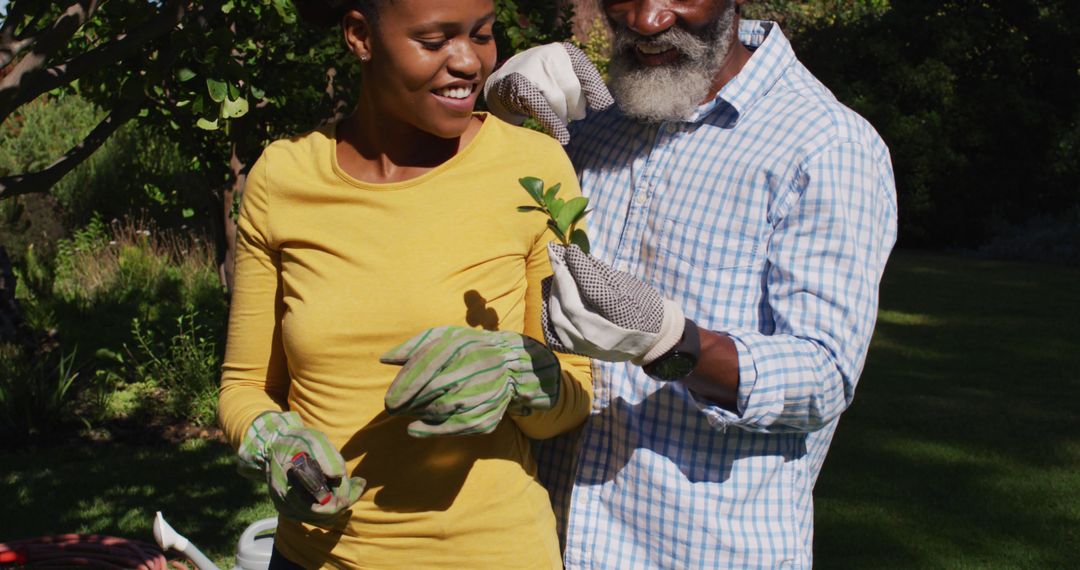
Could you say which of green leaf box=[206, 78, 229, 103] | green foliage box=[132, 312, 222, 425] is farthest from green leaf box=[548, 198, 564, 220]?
green foliage box=[132, 312, 222, 425]

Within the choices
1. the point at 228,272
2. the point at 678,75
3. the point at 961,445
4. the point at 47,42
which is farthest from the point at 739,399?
the point at 228,272

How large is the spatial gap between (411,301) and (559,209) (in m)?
0.29

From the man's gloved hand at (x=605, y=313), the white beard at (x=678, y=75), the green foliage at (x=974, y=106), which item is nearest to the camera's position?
the man's gloved hand at (x=605, y=313)

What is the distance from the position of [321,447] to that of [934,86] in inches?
484

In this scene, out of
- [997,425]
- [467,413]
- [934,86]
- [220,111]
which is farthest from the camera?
[934,86]

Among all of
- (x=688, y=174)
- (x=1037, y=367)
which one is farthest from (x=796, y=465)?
(x=1037, y=367)

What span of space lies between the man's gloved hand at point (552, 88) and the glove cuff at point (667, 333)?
0.60 meters

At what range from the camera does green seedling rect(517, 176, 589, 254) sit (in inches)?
64.2

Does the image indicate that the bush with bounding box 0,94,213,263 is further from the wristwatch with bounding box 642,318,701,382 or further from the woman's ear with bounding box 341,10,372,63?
the wristwatch with bounding box 642,318,701,382

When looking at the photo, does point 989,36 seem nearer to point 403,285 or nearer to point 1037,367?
point 1037,367

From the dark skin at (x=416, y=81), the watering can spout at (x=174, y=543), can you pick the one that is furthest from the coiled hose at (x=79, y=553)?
the dark skin at (x=416, y=81)

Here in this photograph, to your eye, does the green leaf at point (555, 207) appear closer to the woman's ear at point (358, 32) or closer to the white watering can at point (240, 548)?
the woman's ear at point (358, 32)

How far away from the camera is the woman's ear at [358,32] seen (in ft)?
6.12

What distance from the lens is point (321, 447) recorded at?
1689 millimetres
